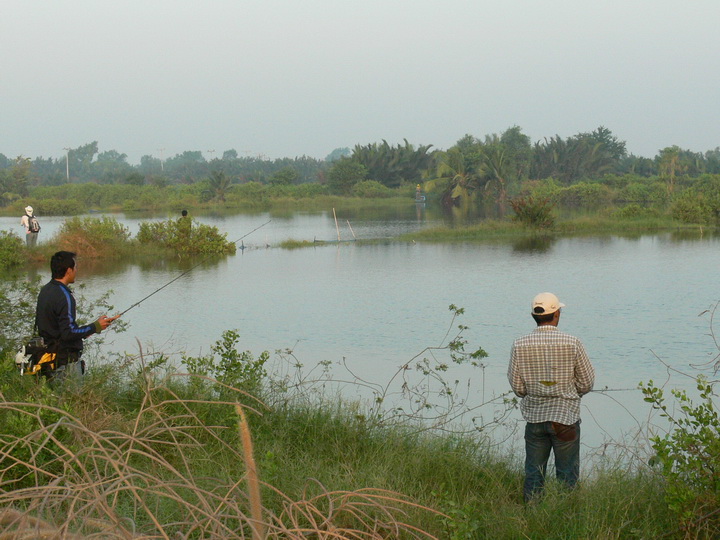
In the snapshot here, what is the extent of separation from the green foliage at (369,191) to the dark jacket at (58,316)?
7011 centimetres

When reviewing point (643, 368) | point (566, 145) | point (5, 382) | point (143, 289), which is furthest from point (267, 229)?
point (566, 145)

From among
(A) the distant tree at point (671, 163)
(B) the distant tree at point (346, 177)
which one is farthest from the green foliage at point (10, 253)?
(B) the distant tree at point (346, 177)

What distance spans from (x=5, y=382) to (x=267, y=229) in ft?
109

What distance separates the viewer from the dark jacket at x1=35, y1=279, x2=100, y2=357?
568 centimetres

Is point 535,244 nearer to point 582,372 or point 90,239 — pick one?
point 90,239

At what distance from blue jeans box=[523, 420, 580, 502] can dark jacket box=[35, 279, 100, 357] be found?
300 centimetres

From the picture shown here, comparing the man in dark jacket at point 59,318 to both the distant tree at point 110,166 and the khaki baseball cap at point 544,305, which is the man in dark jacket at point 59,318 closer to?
the khaki baseball cap at point 544,305

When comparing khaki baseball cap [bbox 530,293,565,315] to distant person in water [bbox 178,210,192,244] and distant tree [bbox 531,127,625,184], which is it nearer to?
distant person in water [bbox 178,210,192,244]

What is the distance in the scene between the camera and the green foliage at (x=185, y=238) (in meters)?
24.3

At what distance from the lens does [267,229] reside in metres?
38.9

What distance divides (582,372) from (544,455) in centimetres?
52

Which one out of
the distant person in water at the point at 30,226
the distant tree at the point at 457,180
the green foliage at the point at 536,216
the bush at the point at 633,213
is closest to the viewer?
the distant person in water at the point at 30,226

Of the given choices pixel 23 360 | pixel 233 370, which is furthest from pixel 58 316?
pixel 233 370

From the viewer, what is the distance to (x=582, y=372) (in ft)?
15.0
